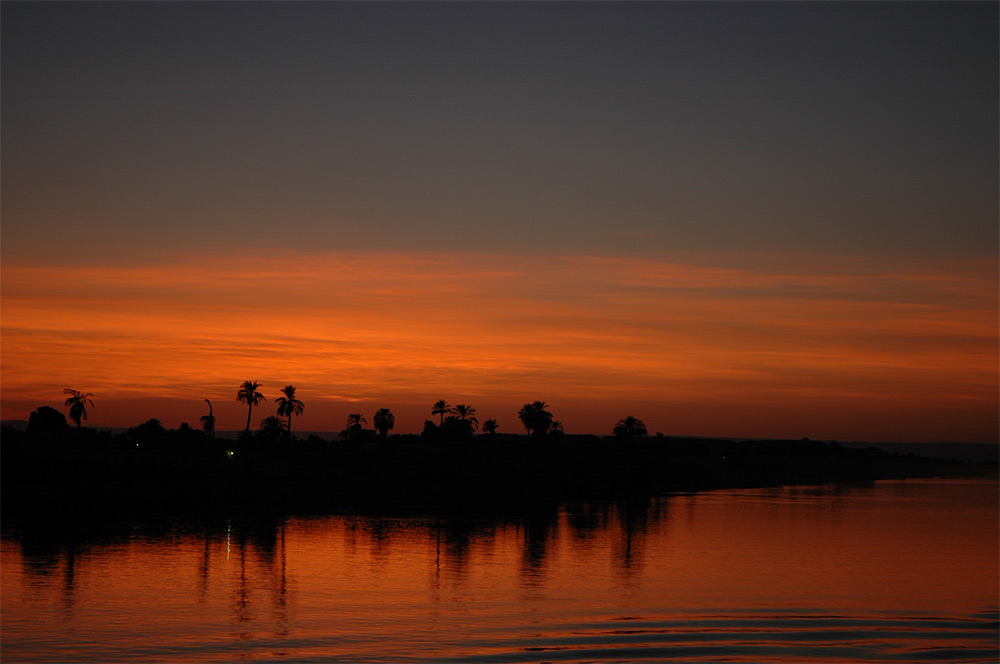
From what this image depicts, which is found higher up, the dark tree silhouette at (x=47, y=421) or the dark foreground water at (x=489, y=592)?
the dark tree silhouette at (x=47, y=421)

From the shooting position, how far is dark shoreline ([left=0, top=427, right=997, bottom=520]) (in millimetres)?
63156

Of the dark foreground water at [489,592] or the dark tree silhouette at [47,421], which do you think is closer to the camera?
the dark foreground water at [489,592]

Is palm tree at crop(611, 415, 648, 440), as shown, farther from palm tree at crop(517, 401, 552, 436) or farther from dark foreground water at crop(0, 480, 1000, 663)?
dark foreground water at crop(0, 480, 1000, 663)

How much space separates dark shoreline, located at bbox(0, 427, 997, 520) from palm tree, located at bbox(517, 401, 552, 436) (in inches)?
568

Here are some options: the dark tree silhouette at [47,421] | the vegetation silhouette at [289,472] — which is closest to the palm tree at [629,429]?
the vegetation silhouette at [289,472]

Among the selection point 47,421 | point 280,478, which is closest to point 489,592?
point 280,478

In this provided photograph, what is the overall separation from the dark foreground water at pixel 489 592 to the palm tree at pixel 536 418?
71.8m

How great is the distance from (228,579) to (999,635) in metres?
23.8

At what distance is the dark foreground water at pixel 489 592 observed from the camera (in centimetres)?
2391

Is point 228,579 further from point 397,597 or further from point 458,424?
point 458,424

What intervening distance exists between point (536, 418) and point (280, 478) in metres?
57.1

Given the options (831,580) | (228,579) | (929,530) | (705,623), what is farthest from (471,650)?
(929,530)

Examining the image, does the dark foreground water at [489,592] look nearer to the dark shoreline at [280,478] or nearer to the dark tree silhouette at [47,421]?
the dark shoreline at [280,478]

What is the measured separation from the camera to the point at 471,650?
23.5 metres
